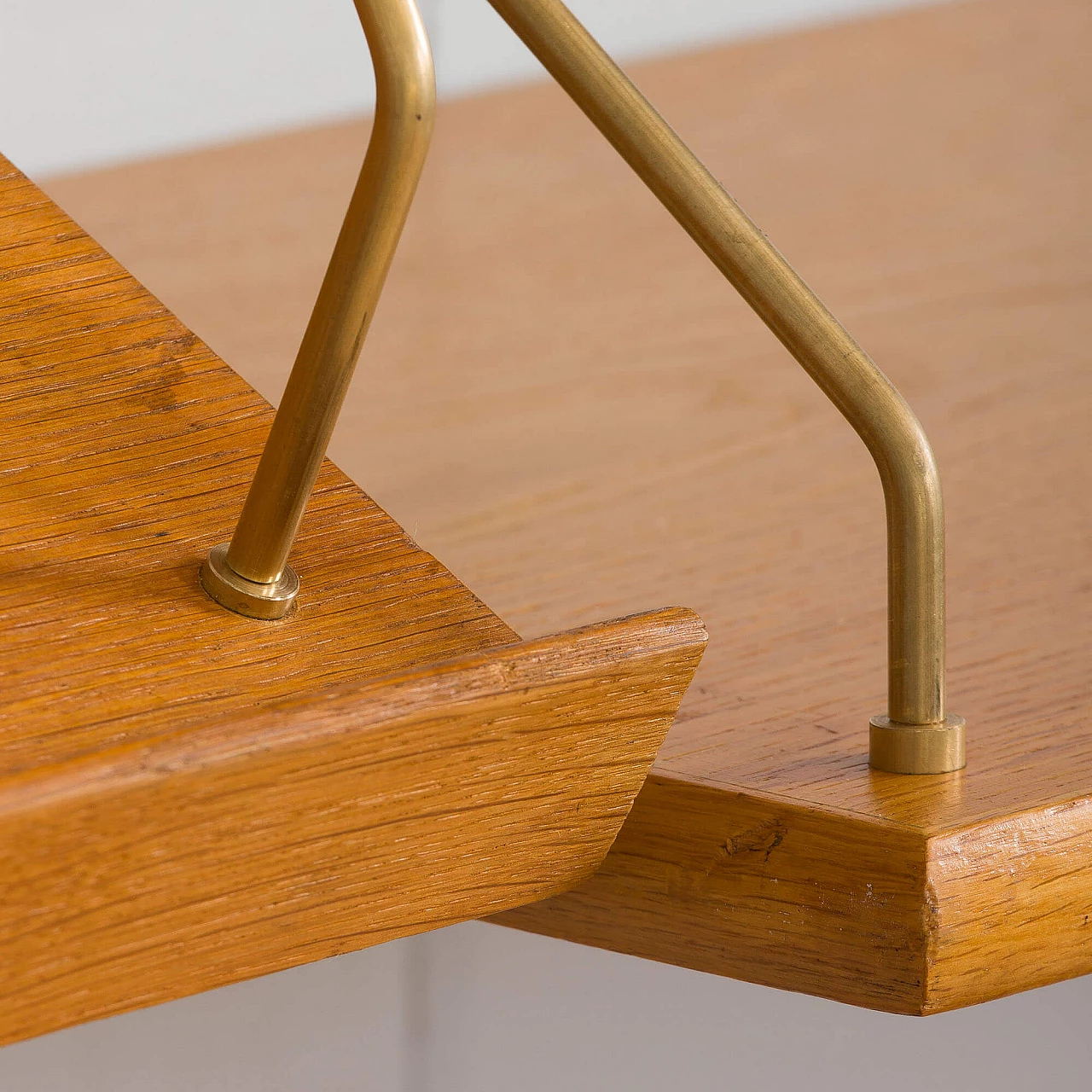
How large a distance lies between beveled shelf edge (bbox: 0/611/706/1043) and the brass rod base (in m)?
0.07

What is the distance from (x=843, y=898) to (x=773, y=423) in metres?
0.46

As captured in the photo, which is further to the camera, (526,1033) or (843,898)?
(526,1033)

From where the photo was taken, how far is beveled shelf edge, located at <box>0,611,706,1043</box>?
0.26 metres

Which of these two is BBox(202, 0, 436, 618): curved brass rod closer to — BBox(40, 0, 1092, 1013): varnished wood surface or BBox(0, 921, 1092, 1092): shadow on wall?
BBox(40, 0, 1092, 1013): varnished wood surface

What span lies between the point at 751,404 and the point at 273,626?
50 cm

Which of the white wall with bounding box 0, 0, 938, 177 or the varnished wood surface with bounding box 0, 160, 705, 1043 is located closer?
the varnished wood surface with bounding box 0, 160, 705, 1043

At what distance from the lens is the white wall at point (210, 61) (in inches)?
52.7

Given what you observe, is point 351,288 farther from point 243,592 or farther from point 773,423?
point 773,423

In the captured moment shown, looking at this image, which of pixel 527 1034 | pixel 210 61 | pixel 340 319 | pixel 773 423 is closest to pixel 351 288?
pixel 340 319

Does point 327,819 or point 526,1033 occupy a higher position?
point 327,819

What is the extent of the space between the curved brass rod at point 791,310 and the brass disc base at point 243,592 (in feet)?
0.36

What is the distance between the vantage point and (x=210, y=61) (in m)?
1.41

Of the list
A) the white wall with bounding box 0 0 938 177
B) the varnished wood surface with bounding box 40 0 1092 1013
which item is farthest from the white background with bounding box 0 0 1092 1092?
the white wall with bounding box 0 0 938 177

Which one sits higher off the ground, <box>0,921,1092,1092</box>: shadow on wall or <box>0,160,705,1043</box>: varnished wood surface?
<box>0,160,705,1043</box>: varnished wood surface
